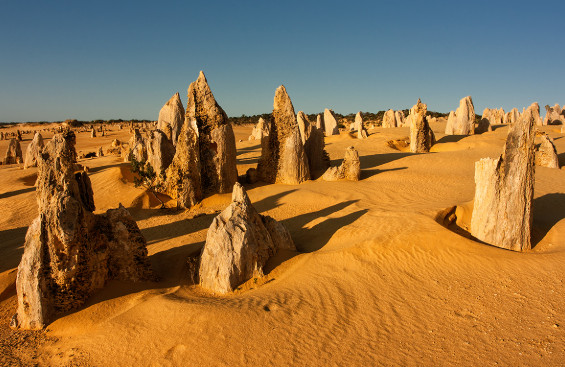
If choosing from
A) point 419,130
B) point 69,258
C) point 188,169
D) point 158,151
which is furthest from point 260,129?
point 69,258

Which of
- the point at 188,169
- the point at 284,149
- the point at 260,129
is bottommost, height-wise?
the point at 188,169

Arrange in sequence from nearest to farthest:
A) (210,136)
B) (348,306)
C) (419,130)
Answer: (348,306) < (210,136) < (419,130)

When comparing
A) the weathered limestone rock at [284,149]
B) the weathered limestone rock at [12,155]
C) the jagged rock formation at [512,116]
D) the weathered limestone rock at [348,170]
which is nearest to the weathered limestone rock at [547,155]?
the weathered limestone rock at [348,170]

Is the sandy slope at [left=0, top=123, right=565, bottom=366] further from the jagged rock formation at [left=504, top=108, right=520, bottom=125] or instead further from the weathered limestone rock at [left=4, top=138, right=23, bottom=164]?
the jagged rock formation at [left=504, top=108, right=520, bottom=125]

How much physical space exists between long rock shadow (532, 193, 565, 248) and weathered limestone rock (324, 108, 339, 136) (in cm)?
2192

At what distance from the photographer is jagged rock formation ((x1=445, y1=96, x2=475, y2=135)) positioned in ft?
85.5

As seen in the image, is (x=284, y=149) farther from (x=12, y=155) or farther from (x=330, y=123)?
(x=12, y=155)

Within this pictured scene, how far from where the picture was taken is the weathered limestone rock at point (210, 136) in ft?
39.4

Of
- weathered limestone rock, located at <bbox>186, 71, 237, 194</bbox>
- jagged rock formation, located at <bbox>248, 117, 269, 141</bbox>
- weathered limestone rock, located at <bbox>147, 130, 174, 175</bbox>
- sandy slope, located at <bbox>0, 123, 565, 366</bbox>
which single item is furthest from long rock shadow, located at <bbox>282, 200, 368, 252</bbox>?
jagged rock formation, located at <bbox>248, 117, 269, 141</bbox>

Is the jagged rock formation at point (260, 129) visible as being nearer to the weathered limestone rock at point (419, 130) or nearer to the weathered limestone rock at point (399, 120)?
the weathered limestone rock at point (419, 130)

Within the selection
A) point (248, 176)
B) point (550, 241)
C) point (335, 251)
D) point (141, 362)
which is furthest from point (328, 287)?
point (248, 176)

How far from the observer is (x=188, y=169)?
11.5 meters

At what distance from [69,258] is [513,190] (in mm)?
8370

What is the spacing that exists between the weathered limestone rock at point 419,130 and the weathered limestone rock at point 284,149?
9.81 meters
